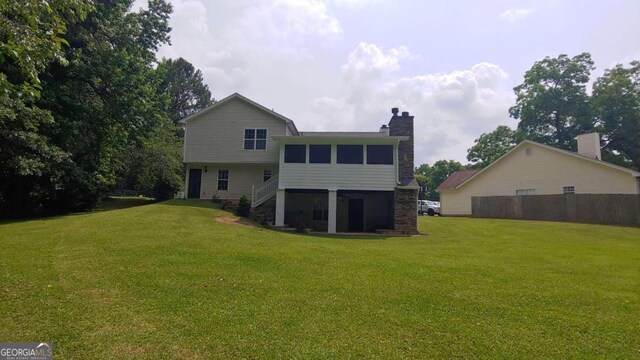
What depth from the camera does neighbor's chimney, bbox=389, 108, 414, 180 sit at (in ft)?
64.9

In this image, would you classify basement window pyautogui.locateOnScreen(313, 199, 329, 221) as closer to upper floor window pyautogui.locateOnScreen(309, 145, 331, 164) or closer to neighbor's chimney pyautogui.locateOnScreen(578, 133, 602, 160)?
upper floor window pyautogui.locateOnScreen(309, 145, 331, 164)

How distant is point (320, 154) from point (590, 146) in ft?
65.2

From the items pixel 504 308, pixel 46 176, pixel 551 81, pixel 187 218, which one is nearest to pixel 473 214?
pixel 551 81

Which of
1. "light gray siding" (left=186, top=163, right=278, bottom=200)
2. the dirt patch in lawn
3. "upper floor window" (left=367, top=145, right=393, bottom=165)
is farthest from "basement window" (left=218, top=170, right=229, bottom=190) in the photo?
"upper floor window" (left=367, top=145, right=393, bottom=165)

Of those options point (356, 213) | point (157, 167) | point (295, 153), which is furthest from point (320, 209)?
point (157, 167)

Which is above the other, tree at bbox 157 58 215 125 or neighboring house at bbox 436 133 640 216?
tree at bbox 157 58 215 125

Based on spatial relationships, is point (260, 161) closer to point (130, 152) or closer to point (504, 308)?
point (130, 152)

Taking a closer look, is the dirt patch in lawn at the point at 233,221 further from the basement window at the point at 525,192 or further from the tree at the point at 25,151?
the basement window at the point at 525,192

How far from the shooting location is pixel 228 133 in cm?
2195

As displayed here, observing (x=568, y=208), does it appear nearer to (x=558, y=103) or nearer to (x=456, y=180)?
(x=456, y=180)

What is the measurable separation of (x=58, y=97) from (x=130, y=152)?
27.6ft

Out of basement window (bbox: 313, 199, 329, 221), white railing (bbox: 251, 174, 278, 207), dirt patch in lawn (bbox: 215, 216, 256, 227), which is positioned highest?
white railing (bbox: 251, 174, 278, 207)

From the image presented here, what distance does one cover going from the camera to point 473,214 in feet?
93.9

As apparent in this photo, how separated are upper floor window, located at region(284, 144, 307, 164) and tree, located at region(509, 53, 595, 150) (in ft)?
98.3
